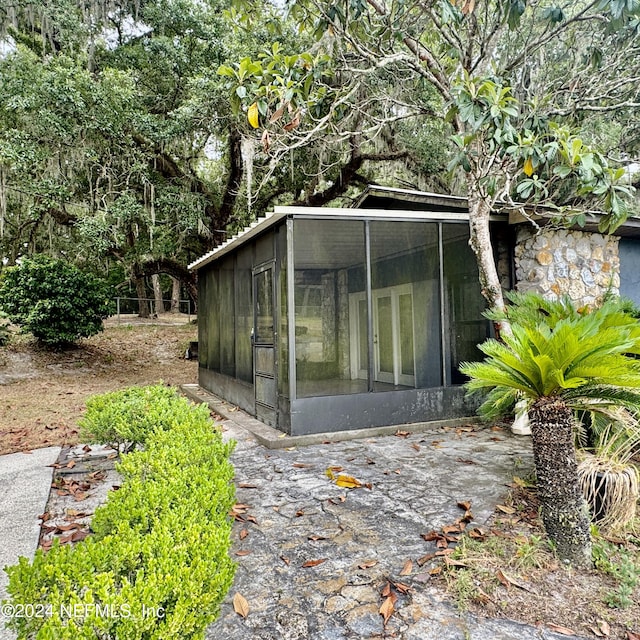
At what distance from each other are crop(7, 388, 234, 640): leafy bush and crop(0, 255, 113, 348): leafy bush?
31.1 feet

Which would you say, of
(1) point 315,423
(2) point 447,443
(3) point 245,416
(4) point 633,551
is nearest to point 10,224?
(3) point 245,416

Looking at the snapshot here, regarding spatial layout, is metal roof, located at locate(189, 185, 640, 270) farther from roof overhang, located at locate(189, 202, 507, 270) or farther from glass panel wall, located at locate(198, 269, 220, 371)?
glass panel wall, located at locate(198, 269, 220, 371)

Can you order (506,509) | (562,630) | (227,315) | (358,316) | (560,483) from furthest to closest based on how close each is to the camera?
1. (227,315)
2. (358,316)
3. (506,509)
4. (560,483)
5. (562,630)

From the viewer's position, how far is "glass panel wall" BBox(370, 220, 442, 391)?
5.48 metres

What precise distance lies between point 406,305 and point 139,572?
188 inches

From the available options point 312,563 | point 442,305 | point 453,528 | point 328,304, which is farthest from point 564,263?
point 312,563

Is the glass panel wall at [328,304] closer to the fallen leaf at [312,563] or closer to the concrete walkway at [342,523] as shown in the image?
the concrete walkway at [342,523]

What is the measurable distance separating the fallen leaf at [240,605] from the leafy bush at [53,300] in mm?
9687

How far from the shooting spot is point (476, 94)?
3.88m

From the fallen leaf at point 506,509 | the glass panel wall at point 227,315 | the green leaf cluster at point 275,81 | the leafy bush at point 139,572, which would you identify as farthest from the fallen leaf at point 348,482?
the glass panel wall at point 227,315

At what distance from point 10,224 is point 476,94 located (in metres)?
12.8

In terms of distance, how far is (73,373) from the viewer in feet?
32.6

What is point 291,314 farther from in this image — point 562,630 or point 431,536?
point 562,630

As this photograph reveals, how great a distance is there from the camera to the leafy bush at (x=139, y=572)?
1.22 meters
